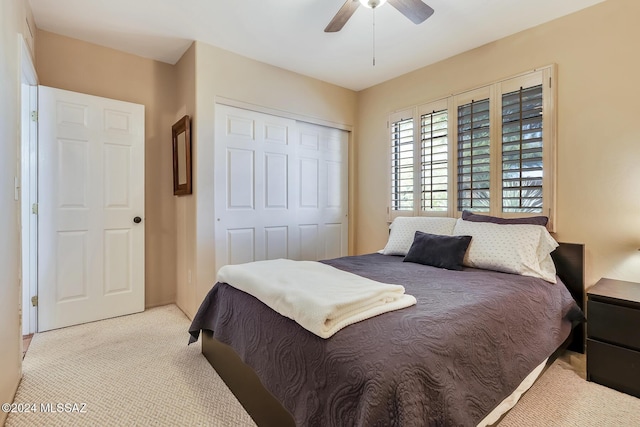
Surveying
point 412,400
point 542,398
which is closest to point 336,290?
point 412,400

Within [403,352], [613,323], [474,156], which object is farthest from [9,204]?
[613,323]

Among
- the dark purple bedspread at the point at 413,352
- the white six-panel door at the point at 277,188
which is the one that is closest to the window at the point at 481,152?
the white six-panel door at the point at 277,188

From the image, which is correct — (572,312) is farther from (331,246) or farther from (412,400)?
(331,246)

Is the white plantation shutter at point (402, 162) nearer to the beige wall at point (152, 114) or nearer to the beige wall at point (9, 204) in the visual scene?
the beige wall at point (152, 114)

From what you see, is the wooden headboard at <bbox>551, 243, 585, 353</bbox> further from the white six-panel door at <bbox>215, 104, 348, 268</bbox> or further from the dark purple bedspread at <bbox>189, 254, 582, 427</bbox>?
the white six-panel door at <bbox>215, 104, 348, 268</bbox>

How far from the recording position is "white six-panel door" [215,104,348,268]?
9.92 feet

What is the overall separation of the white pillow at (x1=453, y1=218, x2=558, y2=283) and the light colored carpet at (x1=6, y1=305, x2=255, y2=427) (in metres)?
1.85

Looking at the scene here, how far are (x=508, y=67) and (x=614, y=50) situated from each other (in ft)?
2.23

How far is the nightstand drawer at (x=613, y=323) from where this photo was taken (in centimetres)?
176

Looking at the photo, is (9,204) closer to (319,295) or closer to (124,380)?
(124,380)

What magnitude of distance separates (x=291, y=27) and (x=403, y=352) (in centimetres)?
260

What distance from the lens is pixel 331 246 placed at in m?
3.89

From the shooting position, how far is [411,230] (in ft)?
9.37

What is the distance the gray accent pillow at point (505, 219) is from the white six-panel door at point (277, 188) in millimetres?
1663
